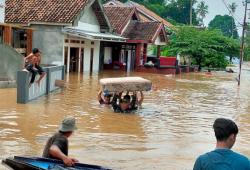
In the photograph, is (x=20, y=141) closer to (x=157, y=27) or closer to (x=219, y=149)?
(x=219, y=149)

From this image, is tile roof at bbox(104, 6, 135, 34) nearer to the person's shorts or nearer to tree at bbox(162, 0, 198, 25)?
the person's shorts

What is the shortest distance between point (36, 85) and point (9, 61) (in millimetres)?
4132

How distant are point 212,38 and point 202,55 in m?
3.12

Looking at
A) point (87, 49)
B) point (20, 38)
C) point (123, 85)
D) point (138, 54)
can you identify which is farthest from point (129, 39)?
point (123, 85)

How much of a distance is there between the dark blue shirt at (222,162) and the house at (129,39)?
38549 millimetres

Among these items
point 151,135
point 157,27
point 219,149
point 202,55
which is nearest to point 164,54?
point 202,55

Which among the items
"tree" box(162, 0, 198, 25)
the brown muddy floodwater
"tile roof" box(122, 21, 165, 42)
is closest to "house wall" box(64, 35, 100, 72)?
"tile roof" box(122, 21, 165, 42)

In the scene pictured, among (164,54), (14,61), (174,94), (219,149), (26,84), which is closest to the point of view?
(219,149)

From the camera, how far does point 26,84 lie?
16766 millimetres

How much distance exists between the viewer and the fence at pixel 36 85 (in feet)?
54.7

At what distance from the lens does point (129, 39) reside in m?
43.3

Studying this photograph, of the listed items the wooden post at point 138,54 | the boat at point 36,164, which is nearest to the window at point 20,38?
the wooden post at point 138,54

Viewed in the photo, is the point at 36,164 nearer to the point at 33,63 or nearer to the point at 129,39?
the point at 33,63

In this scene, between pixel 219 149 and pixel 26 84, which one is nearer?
pixel 219 149
